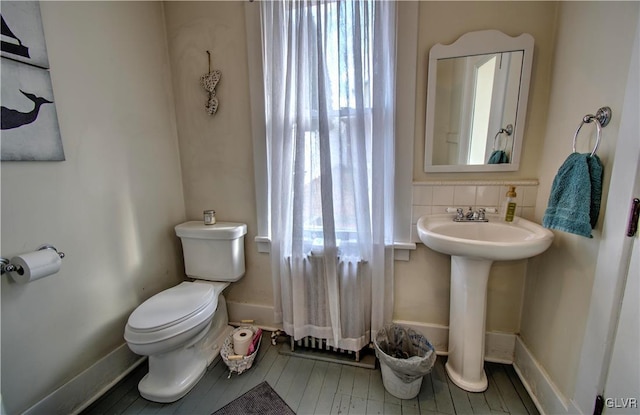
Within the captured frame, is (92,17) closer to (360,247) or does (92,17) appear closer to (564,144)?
(360,247)

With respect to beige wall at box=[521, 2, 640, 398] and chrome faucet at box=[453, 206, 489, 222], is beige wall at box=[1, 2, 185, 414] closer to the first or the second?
chrome faucet at box=[453, 206, 489, 222]

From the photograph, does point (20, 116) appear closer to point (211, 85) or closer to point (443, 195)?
point (211, 85)

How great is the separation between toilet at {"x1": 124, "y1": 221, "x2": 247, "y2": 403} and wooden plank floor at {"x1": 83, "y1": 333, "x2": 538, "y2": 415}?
83mm

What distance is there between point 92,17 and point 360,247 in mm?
1803

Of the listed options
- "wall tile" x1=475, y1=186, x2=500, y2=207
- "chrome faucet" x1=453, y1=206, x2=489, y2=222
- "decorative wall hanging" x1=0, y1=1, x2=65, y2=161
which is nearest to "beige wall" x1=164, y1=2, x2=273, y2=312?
"decorative wall hanging" x1=0, y1=1, x2=65, y2=161

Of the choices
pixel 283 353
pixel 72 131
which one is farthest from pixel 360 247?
pixel 72 131

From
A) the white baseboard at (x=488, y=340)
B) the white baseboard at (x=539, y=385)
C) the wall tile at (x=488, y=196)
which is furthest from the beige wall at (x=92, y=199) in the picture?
the white baseboard at (x=539, y=385)

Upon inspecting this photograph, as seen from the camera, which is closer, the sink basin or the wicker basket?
the sink basin

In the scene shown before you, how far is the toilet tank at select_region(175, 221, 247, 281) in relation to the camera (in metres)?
1.64

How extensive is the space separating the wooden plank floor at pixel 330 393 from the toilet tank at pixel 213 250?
1.81 ft

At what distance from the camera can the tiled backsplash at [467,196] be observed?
1377 mm

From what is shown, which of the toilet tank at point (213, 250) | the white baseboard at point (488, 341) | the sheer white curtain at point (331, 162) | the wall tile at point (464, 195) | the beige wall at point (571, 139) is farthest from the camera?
the toilet tank at point (213, 250)

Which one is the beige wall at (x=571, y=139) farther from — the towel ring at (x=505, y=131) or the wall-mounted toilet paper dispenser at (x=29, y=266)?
the wall-mounted toilet paper dispenser at (x=29, y=266)

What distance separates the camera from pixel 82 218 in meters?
1.28
